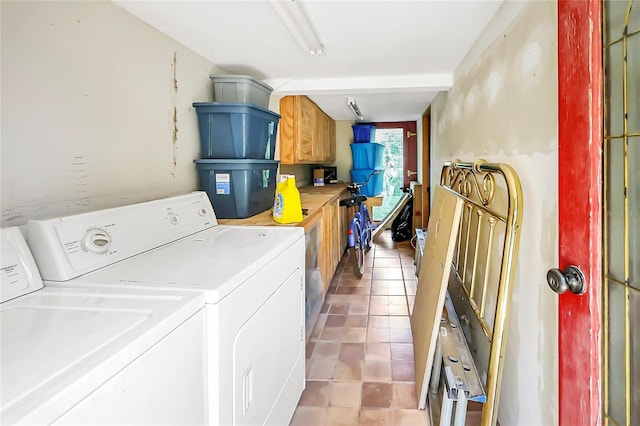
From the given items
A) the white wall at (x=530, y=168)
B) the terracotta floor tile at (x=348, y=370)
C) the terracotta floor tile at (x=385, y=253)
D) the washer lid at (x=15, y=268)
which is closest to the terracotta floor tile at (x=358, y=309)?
the terracotta floor tile at (x=348, y=370)

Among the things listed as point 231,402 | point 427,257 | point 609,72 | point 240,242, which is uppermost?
point 609,72

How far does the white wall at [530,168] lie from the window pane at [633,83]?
0.42 meters

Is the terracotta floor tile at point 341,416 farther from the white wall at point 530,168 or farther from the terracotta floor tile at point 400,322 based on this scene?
the terracotta floor tile at point 400,322

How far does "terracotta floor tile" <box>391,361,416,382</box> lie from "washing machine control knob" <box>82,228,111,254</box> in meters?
1.69

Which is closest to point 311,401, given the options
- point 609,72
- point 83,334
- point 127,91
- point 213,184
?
point 213,184

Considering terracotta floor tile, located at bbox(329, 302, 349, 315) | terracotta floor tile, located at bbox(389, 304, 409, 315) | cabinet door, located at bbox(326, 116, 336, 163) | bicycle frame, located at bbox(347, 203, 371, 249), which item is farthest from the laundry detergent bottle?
cabinet door, located at bbox(326, 116, 336, 163)

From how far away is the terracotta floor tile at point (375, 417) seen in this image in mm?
1856

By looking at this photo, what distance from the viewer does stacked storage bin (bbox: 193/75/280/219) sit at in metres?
Result: 2.25

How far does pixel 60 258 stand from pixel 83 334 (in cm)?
46

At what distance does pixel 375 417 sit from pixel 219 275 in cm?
125

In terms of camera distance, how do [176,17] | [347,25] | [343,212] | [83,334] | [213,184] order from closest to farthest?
[83,334]
[176,17]
[347,25]
[213,184]
[343,212]

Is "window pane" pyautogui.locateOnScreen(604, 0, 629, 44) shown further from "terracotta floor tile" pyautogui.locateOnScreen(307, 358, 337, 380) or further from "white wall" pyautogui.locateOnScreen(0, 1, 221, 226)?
"terracotta floor tile" pyautogui.locateOnScreen(307, 358, 337, 380)

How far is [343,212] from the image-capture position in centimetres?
463

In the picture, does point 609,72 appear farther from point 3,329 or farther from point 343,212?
point 343,212
